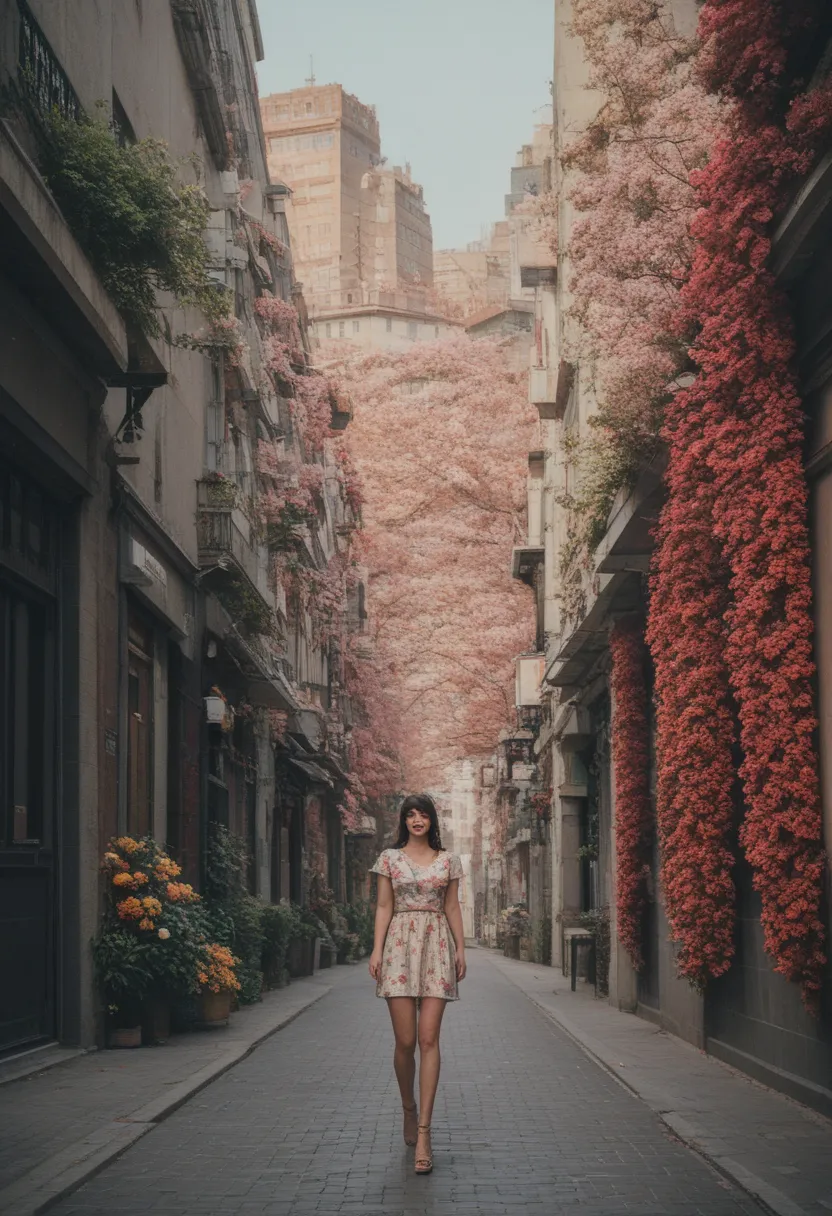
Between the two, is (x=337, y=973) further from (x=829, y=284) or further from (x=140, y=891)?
(x=829, y=284)

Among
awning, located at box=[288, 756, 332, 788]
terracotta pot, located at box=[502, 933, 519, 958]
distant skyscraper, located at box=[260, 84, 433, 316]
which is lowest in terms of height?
terracotta pot, located at box=[502, 933, 519, 958]

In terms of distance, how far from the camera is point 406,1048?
904cm

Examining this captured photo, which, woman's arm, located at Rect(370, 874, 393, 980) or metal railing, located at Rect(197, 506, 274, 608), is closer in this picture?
woman's arm, located at Rect(370, 874, 393, 980)

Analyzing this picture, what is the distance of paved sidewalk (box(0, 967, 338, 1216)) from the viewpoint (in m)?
8.05

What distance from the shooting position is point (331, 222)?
143750 mm

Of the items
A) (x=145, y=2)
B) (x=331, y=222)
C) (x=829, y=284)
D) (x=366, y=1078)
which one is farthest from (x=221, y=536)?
(x=331, y=222)

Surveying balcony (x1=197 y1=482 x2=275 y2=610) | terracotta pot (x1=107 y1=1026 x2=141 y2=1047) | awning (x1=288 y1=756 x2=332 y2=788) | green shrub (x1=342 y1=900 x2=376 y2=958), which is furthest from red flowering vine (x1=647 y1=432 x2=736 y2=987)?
green shrub (x1=342 y1=900 x2=376 y2=958)

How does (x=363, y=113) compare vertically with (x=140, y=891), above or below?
above

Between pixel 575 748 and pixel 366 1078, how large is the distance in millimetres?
18807

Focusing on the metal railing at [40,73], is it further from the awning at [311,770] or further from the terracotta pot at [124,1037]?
the awning at [311,770]

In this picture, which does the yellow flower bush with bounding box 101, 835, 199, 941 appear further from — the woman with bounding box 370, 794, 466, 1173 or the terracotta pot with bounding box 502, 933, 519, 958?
the terracotta pot with bounding box 502, 933, 519, 958

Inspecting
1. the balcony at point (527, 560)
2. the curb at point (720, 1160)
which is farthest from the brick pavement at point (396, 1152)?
the balcony at point (527, 560)

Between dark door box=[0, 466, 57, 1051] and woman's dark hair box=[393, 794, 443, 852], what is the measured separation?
436 centimetres

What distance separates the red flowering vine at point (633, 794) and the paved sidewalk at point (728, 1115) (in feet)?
6.14
